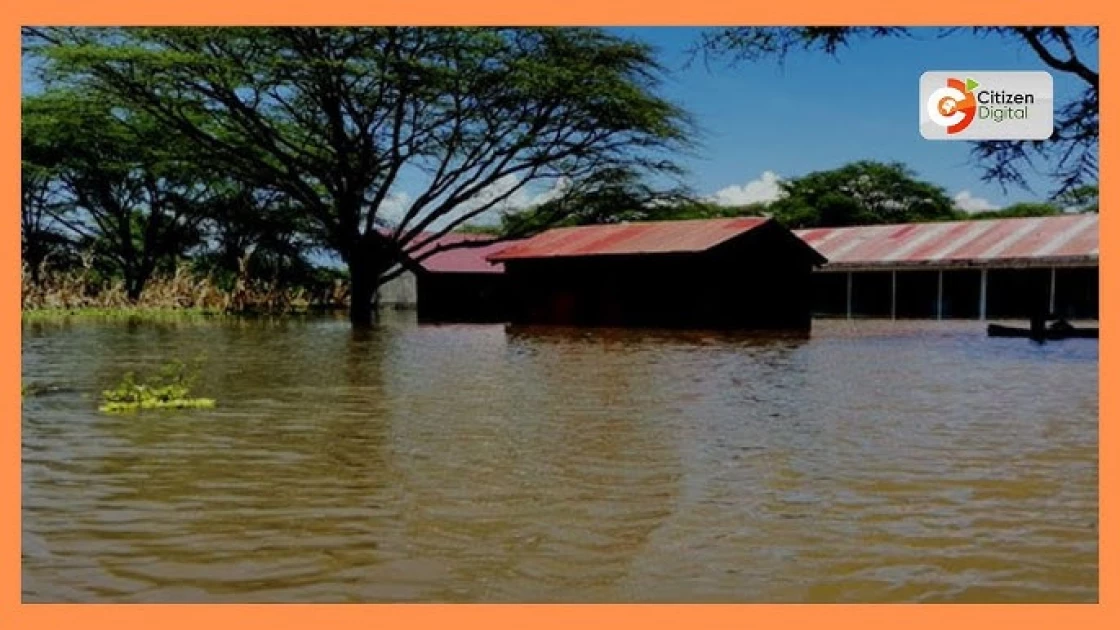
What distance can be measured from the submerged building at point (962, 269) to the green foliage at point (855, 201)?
194 centimetres

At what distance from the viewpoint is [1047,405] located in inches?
344

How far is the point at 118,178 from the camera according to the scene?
2181cm

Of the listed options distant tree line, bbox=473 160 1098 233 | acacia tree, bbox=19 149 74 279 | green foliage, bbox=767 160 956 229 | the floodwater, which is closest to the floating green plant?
the floodwater

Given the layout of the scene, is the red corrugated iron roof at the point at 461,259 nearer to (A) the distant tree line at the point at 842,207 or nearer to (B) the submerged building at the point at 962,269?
(A) the distant tree line at the point at 842,207

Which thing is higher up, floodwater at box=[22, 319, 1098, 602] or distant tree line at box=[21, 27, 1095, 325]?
distant tree line at box=[21, 27, 1095, 325]

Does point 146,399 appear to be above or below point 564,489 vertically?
above

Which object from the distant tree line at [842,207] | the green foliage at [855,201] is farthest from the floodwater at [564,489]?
the green foliage at [855,201]

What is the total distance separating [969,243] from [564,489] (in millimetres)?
17834

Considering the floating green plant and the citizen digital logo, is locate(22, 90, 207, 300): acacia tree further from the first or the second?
the citizen digital logo

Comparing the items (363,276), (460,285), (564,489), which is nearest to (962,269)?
(363,276)

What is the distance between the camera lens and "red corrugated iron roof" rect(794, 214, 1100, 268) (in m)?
20.5

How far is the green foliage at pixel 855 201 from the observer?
2672 centimetres

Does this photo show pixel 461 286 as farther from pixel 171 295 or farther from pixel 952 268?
pixel 952 268

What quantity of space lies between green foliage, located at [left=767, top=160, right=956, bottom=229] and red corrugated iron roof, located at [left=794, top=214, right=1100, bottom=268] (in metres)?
2.46
